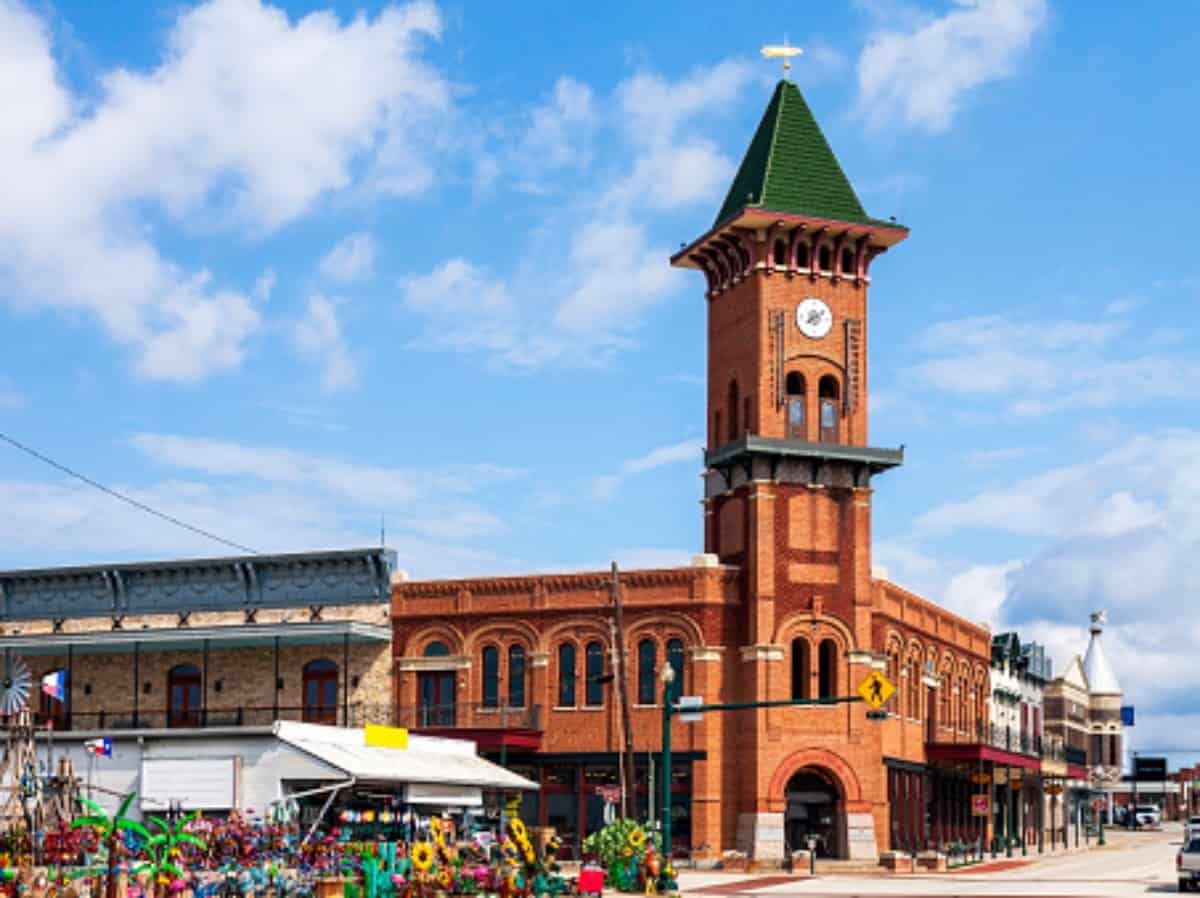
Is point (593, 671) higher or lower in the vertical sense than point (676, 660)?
lower

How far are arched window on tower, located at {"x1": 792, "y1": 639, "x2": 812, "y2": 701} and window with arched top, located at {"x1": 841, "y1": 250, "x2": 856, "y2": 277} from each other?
13552 millimetres

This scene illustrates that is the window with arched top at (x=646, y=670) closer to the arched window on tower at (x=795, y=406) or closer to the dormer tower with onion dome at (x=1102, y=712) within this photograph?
the arched window on tower at (x=795, y=406)

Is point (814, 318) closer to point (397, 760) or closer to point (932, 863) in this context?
point (932, 863)

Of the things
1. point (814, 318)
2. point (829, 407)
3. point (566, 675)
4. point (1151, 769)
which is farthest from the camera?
point (1151, 769)

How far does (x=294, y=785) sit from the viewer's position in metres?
49.3

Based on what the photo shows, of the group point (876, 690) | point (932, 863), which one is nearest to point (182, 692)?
point (932, 863)

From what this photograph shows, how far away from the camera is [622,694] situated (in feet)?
208

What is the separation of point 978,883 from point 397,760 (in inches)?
636

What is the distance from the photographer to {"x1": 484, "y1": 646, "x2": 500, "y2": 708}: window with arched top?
218 feet

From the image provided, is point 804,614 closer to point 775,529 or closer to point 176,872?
point 775,529

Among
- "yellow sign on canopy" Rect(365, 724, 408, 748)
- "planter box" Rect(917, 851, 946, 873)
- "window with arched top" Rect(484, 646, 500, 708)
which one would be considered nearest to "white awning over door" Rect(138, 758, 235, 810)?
"yellow sign on canopy" Rect(365, 724, 408, 748)

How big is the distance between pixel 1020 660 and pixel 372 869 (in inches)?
2727

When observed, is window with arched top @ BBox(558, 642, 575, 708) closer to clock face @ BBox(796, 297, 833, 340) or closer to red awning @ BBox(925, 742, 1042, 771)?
clock face @ BBox(796, 297, 833, 340)

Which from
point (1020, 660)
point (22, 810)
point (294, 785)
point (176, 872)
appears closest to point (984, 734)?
point (1020, 660)
